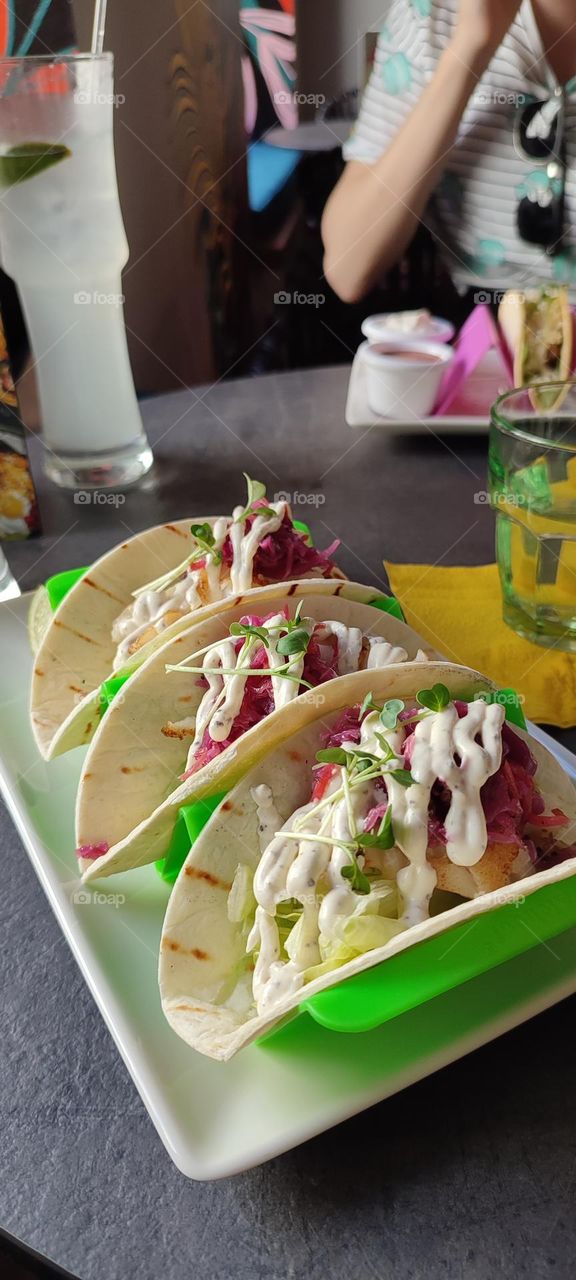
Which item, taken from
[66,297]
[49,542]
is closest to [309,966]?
[49,542]

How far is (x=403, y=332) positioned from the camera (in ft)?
9.89

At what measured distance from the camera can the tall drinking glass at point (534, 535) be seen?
6.18 feet

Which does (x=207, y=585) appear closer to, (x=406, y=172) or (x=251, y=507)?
(x=251, y=507)

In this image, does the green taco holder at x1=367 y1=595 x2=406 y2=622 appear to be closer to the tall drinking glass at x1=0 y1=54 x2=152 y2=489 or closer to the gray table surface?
the gray table surface

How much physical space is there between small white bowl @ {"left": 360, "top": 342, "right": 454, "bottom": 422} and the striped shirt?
1.76 m

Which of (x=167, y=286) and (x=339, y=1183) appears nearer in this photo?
(x=339, y=1183)

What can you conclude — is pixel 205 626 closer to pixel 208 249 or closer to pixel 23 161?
pixel 23 161

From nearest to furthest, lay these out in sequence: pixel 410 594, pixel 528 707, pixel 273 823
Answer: pixel 273 823 < pixel 528 707 < pixel 410 594

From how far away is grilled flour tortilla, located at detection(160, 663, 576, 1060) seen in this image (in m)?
1.06

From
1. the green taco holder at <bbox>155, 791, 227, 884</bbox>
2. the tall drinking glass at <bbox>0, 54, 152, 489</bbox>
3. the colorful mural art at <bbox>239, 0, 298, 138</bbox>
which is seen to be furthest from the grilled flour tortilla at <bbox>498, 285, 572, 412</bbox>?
the colorful mural art at <bbox>239, 0, 298, 138</bbox>

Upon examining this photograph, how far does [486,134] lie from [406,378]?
239 cm

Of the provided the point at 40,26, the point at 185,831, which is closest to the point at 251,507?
the point at 185,831

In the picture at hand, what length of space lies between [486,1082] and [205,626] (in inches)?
29.1

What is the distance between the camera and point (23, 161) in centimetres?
226
